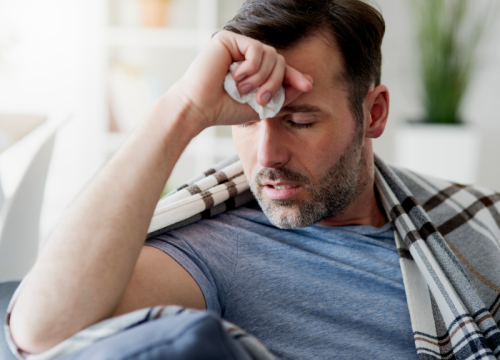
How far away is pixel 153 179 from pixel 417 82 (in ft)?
9.72

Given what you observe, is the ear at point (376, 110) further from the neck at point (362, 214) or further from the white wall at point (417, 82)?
the white wall at point (417, 82)

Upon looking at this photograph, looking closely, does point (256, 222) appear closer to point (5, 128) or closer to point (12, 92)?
point (5, 128)

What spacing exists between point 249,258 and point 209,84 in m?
0.40

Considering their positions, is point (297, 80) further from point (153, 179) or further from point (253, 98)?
point (153, 179)

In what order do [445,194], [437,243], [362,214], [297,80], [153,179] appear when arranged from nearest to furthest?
[153,179] → [297,80] → [437,243] → [362,214] → [445,194]

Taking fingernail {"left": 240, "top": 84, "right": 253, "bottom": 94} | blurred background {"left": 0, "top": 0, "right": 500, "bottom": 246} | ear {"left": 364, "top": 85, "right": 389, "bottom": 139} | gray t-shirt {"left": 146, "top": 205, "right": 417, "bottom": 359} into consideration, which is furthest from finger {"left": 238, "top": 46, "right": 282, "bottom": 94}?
blurred background {"left": 0, "top": 0, "right": 500, "bottom": 246}

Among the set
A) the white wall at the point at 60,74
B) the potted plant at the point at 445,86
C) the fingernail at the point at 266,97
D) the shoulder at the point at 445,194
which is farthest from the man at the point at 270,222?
the white wall at the point at 60,74

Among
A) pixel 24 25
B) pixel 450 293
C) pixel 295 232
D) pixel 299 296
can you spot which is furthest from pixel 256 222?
pixel 24 25

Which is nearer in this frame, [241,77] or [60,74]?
[241,77]

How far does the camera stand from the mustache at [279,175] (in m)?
1.05

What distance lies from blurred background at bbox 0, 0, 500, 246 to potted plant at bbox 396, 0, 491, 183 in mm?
16

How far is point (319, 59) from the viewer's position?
3.52 ft

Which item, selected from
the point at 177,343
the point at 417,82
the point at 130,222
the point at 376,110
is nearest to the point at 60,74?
the point at 417,82

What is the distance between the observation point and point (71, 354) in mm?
625
